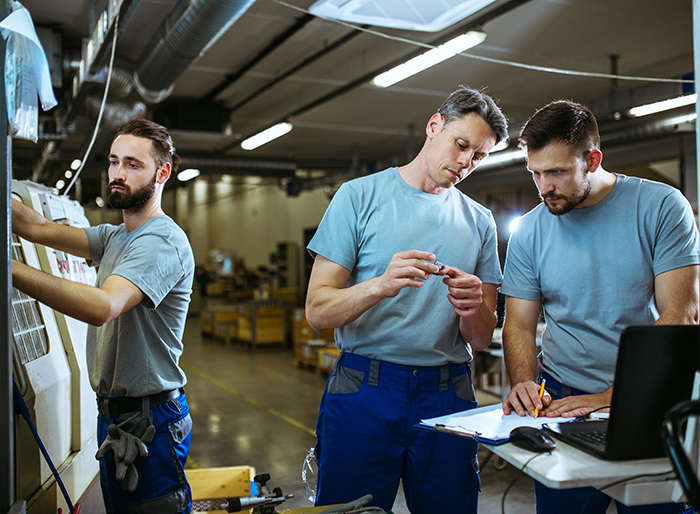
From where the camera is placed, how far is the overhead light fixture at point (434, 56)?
5000 mm

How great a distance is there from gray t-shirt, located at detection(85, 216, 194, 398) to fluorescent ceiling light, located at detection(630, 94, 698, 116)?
19.6 ft

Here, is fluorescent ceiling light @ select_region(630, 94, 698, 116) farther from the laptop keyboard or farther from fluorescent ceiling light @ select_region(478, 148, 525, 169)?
the laptop keyboard

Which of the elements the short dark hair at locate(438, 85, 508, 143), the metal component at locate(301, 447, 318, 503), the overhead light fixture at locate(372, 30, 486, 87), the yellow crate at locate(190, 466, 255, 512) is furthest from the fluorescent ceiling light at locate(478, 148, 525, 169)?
the metal component at locate(301, 447, 318, 503)

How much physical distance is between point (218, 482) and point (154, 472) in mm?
1302

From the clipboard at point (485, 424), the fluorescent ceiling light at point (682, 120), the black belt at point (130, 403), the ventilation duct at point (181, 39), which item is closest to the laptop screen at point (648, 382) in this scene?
the clipboard at point (485, 424)

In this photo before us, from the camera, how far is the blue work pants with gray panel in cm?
185

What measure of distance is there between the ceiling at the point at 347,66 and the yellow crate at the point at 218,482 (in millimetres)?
2897

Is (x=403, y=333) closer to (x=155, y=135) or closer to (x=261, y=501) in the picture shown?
(x=261, y=501)

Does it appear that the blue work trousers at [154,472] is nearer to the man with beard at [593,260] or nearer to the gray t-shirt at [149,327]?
the gray t-shirt at [149,327]

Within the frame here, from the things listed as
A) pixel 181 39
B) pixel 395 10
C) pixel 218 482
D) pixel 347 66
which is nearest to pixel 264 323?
pixel 347 66

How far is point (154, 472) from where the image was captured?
1.99 metres

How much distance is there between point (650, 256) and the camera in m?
1.84

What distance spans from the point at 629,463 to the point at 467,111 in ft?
3.81

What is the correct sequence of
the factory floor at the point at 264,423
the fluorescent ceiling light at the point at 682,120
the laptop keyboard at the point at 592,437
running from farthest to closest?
1. the fluorescent ceiling light at the point at 682,120
2. the factory floor at the point at 264,423
3. the laptop keyboard at the point at 592,437
